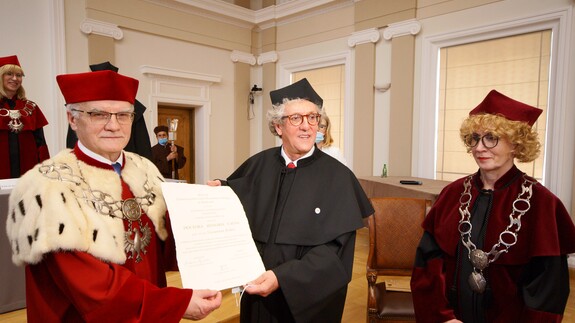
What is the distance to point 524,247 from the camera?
1.64 m

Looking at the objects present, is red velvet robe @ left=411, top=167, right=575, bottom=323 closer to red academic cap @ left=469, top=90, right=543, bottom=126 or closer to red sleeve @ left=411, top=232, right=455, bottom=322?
red sleeve @ left=411, top=232, right=455, bottom=322

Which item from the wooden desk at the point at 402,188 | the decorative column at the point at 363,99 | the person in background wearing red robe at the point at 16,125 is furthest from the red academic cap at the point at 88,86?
the decorative column at the point at 363,99

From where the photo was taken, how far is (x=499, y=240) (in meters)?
1.66

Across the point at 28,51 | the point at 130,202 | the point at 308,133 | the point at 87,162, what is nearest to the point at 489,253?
the point at 308,133

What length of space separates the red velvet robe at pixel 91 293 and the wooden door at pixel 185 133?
22.3 ft

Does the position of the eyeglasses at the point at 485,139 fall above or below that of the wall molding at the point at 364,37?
below

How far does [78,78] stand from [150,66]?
6162mm

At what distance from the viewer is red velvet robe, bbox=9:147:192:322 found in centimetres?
118

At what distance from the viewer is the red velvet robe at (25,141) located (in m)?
3.61

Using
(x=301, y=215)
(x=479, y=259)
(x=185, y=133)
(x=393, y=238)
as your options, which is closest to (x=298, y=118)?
(x=301, y=215)

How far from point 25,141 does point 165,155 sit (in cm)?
208

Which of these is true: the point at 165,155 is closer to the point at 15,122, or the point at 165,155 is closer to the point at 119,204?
the point at 15,122

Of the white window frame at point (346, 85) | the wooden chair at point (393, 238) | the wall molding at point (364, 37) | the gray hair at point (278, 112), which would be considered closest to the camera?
the gray hair at point (278, 112)

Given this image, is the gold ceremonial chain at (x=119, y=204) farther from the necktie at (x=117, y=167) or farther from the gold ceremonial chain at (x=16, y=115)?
the gold ceremonial chain at (x=16, y=115)
